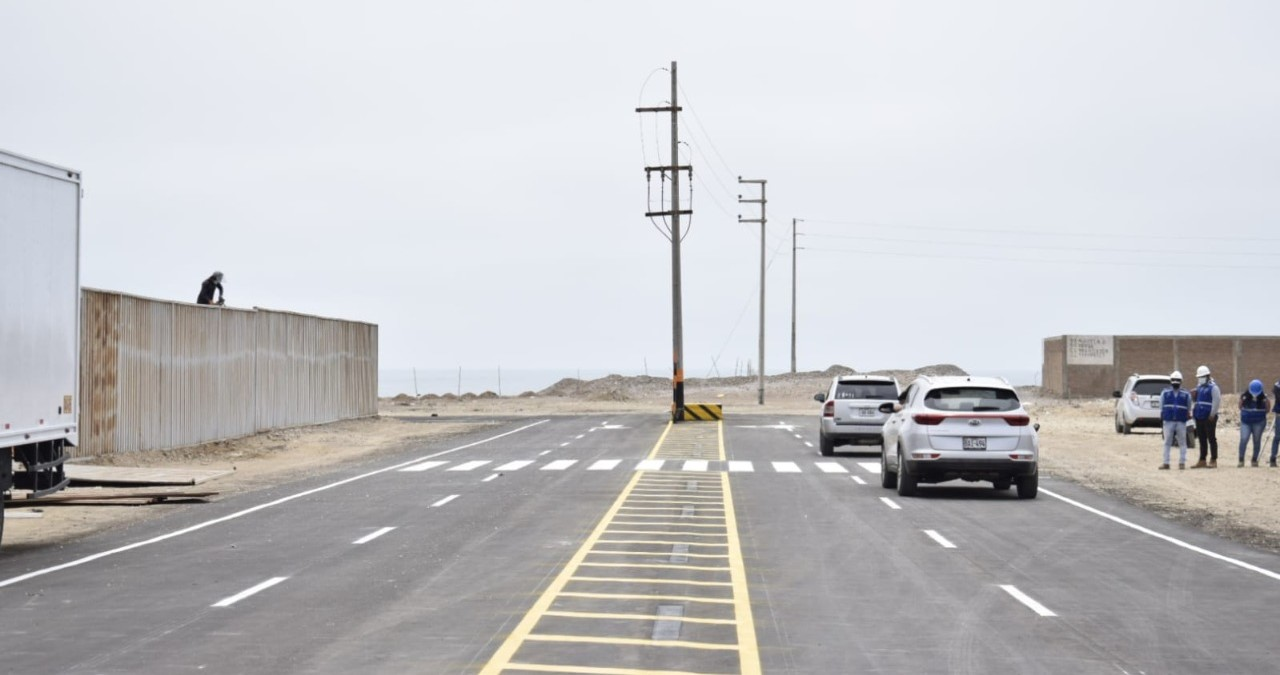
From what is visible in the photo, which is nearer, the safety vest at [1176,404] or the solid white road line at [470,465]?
the safety vest at [1176,404]

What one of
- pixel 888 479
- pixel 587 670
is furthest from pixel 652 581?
pixel 888 479

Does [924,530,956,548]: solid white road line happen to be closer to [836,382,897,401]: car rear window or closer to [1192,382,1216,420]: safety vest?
[1192,382,1216,420]: safety vest

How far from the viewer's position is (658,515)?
20.4 meters

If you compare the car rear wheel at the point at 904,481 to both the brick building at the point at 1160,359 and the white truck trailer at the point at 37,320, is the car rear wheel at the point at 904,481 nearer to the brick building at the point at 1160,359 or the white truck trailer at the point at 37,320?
the white truck trailer at the point at 37,320

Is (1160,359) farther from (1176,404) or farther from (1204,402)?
(1176,404)

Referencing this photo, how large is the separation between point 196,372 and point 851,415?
15.4 m

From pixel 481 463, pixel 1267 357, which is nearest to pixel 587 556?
pixel 481 463

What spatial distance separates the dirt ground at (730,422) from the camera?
69.3 ft

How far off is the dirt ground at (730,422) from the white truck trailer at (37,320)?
54.9 inches

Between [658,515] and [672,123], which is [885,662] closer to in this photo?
[658,515]

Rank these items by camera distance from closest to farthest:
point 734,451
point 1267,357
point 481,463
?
point 481,463, point 734,451, point 1267,357

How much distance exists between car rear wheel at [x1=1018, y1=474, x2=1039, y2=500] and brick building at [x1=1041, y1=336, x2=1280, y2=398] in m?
56.2

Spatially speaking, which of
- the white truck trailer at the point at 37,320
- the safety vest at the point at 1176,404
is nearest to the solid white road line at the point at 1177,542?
the safety vest at the point at 1176,404

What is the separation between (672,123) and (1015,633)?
1969 inches
